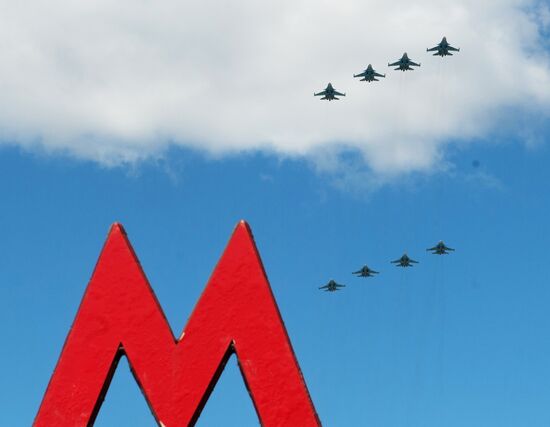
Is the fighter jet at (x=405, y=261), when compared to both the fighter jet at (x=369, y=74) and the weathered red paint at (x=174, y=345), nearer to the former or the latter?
the fighter jet at (x=369, y=74)

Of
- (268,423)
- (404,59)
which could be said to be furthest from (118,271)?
(404,59)

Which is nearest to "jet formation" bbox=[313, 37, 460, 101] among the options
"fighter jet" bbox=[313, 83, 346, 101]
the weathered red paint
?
"fighter jet" bbox=[313, 83, 346, 101]

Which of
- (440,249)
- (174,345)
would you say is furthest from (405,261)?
(174,345)

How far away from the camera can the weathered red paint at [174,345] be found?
17844 millimetres

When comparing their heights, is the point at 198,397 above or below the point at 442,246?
below

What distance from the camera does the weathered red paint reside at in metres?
17.8

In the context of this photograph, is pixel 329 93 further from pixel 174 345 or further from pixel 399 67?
→ pixel 174 345

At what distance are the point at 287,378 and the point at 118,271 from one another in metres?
3.56

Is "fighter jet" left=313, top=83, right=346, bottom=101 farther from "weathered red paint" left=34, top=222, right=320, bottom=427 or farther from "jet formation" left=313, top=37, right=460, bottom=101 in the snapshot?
"weathered red paint" left=34, top=222, right=320, bottom=427

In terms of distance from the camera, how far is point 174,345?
1836 cm

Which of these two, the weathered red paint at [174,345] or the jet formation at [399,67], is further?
the jet formation at [399,67]

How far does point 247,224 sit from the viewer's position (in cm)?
1873

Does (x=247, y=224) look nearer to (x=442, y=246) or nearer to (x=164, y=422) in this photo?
(x=164, y=422)

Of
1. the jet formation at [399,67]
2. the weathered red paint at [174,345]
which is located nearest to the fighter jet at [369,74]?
the jet formation at [399,67]
